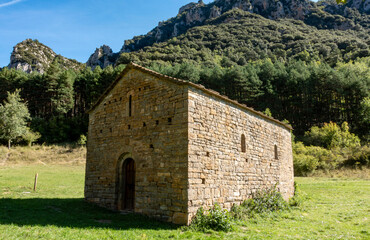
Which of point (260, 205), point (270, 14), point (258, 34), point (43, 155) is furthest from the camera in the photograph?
point (270, 14)

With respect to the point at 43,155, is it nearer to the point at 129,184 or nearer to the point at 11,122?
the point at 11,122

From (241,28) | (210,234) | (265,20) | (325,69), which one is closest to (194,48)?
(241,28)

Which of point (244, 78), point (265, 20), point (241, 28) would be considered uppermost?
point (265, 20)

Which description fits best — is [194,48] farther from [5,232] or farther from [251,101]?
[5,232]

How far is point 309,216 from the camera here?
11797 mm

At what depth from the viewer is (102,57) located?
127312 millimetres

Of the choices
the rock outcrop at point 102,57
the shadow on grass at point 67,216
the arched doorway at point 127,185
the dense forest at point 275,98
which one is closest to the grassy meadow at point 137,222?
the shadow on grass at point 67,216

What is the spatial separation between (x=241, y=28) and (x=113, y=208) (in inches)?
4662

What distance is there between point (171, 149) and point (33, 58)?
346 ft

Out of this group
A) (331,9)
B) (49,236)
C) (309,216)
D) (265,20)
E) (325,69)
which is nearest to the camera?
(49,236)

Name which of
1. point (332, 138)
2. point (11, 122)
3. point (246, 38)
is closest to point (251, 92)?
point (332, 138)

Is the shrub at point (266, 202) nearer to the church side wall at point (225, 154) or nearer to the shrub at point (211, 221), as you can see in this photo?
the church side wall at point (225, 154)

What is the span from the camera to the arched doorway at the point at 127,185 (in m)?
11.8

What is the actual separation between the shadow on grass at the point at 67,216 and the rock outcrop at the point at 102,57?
386 ft
